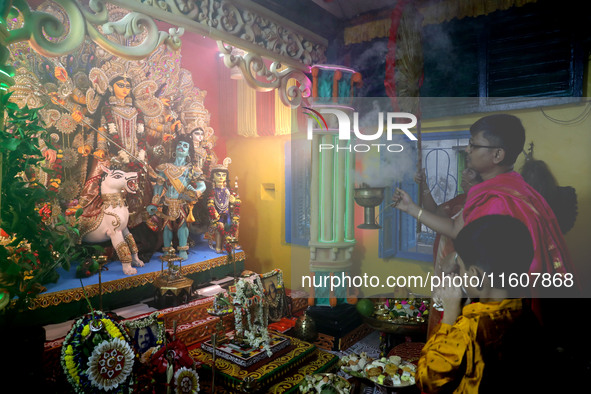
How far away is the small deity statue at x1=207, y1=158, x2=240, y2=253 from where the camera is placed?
22.1ft

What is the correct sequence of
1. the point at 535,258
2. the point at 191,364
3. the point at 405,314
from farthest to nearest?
the point at 405,314 → the point at 191,364 → the point at 535,258

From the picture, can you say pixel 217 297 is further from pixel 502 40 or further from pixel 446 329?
pixel 502 40

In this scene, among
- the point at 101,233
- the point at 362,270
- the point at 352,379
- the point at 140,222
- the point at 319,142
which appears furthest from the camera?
the point at 140,222

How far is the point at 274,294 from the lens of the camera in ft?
16.8

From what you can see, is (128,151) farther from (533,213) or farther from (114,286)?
(533,213)

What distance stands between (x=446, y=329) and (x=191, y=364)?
7.13ft

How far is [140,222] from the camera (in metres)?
6.34

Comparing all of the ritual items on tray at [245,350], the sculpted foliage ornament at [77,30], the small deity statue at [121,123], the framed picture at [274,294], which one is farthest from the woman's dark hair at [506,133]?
the small deity statue at [121,123]

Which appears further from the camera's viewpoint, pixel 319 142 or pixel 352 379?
pixel 319 142

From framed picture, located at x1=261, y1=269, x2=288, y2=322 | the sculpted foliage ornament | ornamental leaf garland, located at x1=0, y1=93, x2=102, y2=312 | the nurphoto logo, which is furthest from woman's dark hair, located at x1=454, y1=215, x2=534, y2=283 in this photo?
ornamental leaf garland, located at x1=0, y1=93, x2=102, y2=312

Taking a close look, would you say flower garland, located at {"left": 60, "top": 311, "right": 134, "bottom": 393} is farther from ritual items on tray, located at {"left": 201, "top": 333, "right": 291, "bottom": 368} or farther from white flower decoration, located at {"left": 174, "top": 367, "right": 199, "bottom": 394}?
ritual items on tray, located at {"left": 201, "top": 333, "right": 291, "bottom": 368}

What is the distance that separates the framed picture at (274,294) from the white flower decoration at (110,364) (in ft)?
7.52

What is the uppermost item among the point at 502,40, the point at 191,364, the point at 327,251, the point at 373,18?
the point at 373,18

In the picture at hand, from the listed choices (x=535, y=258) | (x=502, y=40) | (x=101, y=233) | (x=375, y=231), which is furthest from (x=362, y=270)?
(x=101, y=233)
